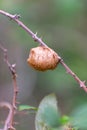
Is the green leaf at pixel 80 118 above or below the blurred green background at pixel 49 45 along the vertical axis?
below

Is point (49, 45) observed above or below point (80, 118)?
above

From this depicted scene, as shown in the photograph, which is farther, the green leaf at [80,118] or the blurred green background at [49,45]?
the blurred green background at [49,45]

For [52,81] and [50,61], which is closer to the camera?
[50,61]

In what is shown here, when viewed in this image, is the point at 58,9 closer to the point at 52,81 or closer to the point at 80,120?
the point at 52,81

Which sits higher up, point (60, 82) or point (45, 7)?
point (45, 7)

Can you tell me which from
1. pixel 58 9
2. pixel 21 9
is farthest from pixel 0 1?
pixel 58 9
